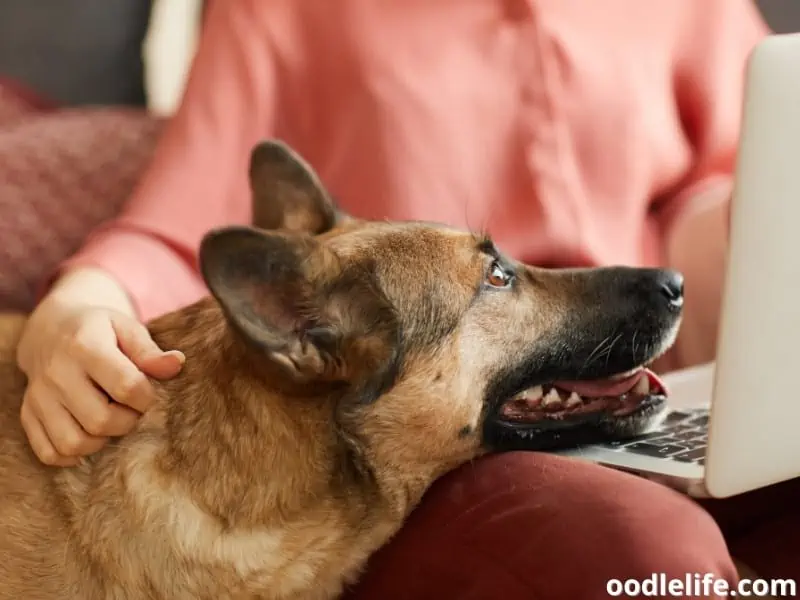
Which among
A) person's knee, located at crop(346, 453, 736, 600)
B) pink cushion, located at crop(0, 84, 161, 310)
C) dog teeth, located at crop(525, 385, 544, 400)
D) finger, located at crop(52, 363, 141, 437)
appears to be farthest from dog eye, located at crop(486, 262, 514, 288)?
pink cushion, located at crop(0, 84, 161, 310)

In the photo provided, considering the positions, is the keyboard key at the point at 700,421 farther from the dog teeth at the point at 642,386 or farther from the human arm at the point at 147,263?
the human arm at the point at 147,263

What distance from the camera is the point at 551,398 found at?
112 cm

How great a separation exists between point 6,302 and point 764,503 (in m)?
1.36

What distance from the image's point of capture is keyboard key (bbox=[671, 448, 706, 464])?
3.11 feet

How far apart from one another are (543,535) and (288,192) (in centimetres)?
69

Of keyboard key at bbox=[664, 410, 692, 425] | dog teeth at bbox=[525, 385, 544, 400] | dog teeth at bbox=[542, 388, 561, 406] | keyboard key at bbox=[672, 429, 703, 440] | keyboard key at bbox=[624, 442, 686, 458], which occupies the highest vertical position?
dog teeth at bbox=[525, 385, 544, 400]

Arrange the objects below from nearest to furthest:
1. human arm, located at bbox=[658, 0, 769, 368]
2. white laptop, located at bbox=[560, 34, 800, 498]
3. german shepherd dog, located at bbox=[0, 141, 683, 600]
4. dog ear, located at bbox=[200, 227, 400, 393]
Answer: white laptop, located at bbox=[560, 34, 800, 498] → dog ear, located at bbox=[200, 227, 400, 393] → german shepherd dog, located at bbox=[0, 141, 683, 600] → human arm, located at bbox=[658, 0, 769, 368]

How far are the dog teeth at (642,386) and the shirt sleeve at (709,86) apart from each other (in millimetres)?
597

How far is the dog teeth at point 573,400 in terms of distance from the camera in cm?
111

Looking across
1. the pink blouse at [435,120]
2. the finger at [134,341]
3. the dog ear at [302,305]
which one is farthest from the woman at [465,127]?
the dog ear at [302,305]

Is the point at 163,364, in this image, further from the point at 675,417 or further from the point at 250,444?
the point at 675,417

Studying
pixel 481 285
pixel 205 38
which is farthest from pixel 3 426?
pixel 205 38

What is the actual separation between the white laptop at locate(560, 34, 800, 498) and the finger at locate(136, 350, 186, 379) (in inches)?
24.5

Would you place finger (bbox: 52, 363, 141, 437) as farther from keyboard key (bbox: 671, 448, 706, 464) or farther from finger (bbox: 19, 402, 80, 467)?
keyboard key (bbox: 671, 448, 706, 464)
